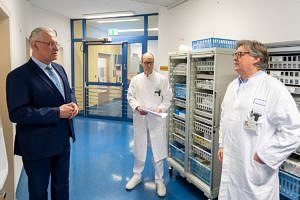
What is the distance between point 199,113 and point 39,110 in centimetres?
165

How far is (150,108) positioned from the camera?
292 cm

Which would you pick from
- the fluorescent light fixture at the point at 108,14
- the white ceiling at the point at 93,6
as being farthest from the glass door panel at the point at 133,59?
the white ceiling at the point at 93,6

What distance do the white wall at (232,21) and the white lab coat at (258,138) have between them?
729 millimetres

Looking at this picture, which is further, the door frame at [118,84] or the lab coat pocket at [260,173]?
the door frame at [118,84]

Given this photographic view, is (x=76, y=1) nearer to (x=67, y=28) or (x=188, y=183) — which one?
(x=67, y=28)

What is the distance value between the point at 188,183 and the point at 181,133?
62cm

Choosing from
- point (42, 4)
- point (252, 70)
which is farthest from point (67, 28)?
point (252, 70)

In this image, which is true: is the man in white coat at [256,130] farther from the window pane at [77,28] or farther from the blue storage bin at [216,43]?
the window pane at [77,28]

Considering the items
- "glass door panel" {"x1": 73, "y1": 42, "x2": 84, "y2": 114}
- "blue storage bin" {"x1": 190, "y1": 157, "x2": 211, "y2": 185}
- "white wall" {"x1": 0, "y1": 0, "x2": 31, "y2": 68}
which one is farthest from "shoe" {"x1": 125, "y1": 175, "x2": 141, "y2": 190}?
"glass door panel" {"x1": 73, "y1": 42, "x2": 84, "y2": 114}

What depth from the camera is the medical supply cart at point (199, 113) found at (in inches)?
96.4

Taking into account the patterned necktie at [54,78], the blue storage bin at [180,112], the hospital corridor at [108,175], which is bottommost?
the hospital corridor at [108,175]

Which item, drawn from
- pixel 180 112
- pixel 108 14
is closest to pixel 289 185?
pixel 180 112

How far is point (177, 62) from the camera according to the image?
3369 millimetres

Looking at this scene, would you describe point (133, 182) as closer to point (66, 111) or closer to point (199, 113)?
point (199, 113)
